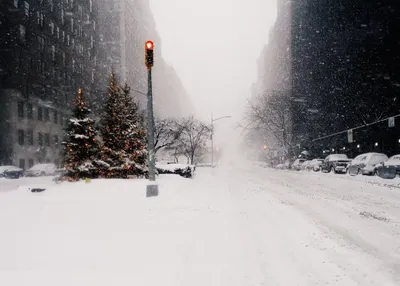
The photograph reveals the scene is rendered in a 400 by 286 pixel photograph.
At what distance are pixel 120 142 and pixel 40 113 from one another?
34246mm

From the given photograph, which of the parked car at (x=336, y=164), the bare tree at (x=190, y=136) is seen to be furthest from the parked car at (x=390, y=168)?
the bare tree at (x=190, y=136)

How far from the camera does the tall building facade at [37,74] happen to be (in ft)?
150

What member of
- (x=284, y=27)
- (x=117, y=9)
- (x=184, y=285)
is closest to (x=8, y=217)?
(x=184, y=285)

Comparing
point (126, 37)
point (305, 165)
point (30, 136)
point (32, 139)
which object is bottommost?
point (305, 165)

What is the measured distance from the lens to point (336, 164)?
31734 mm

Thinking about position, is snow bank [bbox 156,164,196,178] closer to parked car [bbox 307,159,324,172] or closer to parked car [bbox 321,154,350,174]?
parked car [bbox 321,154,350,174]

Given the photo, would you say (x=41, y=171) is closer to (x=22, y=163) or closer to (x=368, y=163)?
(x=22, y=163)

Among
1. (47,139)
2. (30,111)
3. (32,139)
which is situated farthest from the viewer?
(47,139)

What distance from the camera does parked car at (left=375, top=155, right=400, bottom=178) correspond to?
21.1 metres

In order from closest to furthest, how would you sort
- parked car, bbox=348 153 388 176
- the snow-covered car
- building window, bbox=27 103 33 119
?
parked car, bbox=348 153 388 176 < the snow-covered car < building window, bbox=27 103 33 119

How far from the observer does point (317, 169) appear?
38906 mm

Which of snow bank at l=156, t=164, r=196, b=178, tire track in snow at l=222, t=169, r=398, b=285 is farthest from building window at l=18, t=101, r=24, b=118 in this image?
tire track in snow at l=222, t=169, r=398, b=285

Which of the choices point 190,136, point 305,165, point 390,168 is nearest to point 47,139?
point 190,136

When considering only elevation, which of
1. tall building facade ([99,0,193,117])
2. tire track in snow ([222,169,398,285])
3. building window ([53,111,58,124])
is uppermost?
tall building facade ([99,0,193,117])
